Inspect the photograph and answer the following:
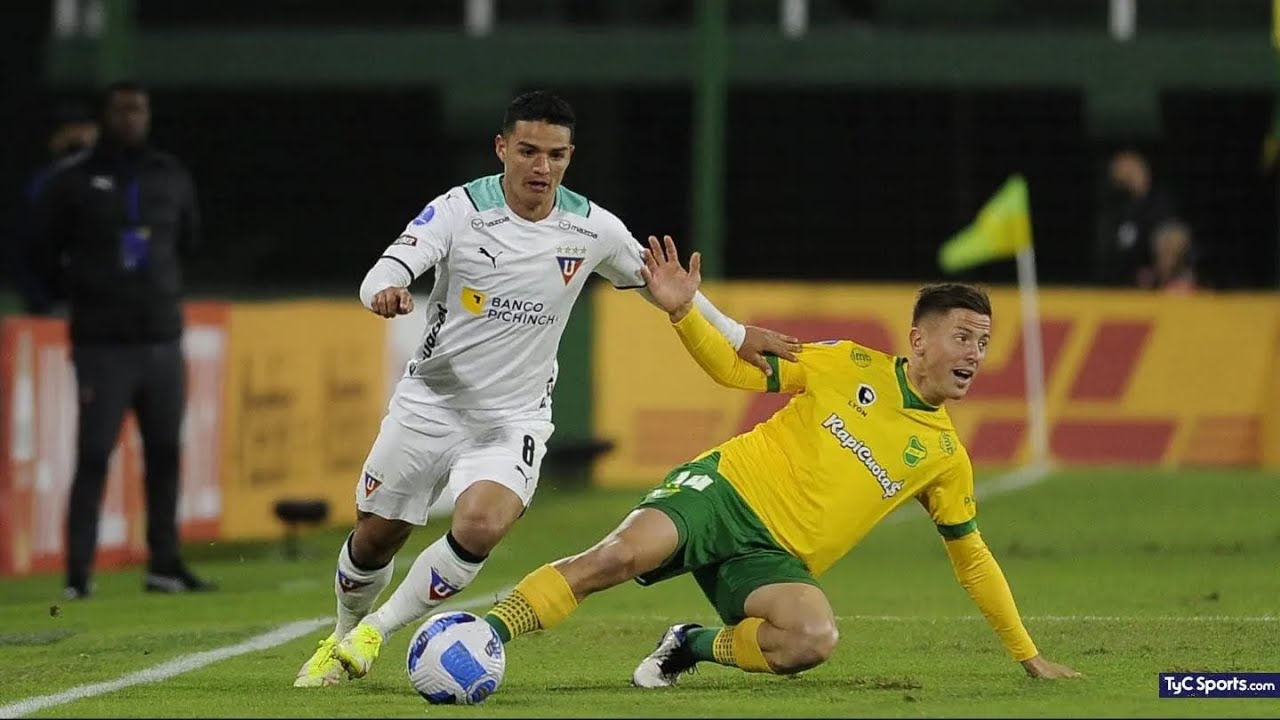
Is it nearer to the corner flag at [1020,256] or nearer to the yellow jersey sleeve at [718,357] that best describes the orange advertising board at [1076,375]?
the corner flag at [1020,256]

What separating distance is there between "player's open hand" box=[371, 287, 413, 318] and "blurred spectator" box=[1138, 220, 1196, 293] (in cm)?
1259

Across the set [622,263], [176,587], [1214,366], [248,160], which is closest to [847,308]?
[1214,366]

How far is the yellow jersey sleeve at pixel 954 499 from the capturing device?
7.73m

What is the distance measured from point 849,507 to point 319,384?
8107 millimetres

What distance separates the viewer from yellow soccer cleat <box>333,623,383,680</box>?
7.60 m

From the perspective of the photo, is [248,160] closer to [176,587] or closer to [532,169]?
[176,587]

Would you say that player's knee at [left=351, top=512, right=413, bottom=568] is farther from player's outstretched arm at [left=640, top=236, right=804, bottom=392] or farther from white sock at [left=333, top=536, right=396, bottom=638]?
player's outstretched arm at [left=640, top=236, right=804, bottom=392]

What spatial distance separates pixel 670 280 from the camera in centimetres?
792

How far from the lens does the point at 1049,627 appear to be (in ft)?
31.3

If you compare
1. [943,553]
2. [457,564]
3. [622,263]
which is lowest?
[943,553]

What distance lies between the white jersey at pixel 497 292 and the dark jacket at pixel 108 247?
4002 mm

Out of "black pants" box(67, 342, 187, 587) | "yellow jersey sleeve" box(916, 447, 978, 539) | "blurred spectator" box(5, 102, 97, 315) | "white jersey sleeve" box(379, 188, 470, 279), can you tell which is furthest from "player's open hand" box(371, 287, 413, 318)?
"blurred spectator" box(5, 102, 97, 315)

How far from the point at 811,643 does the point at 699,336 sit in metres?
1.09

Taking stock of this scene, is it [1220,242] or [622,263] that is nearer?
[622,263]
